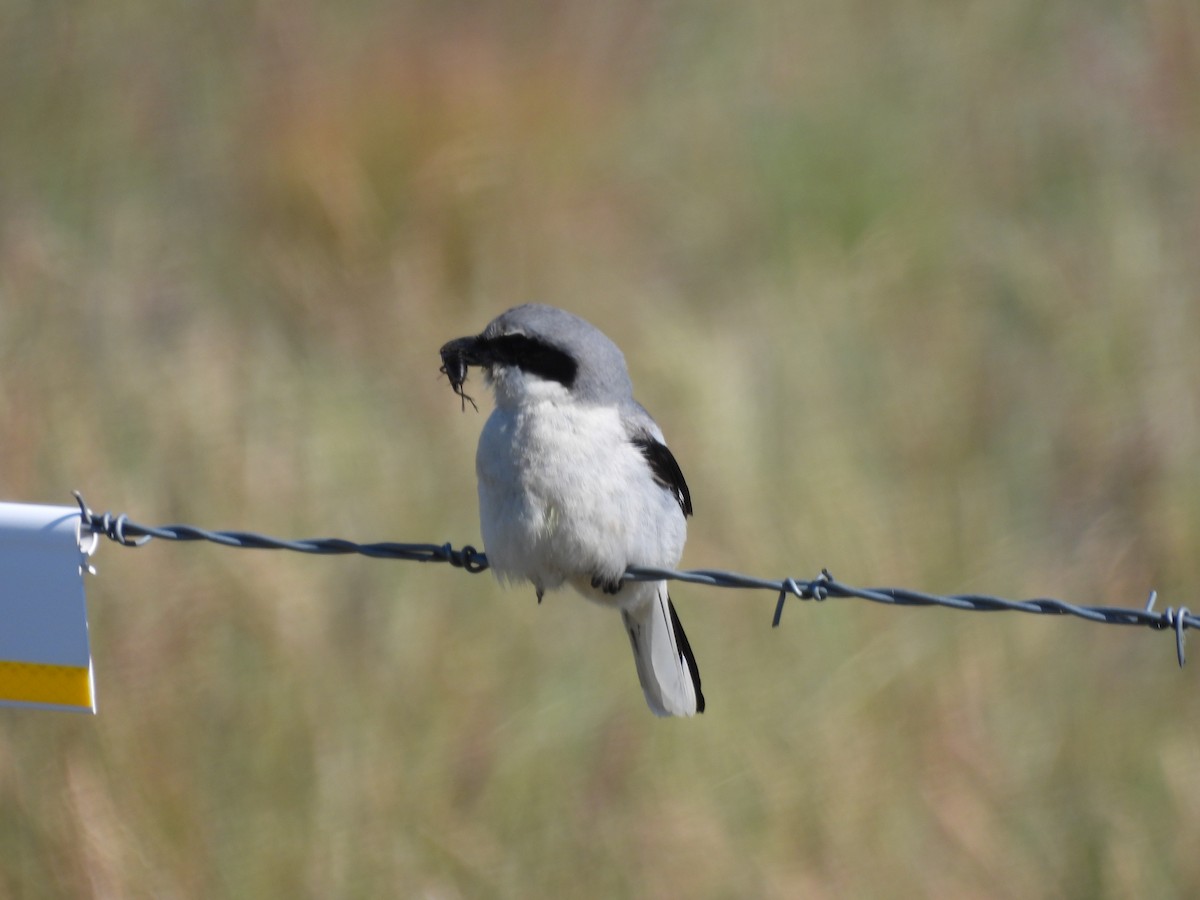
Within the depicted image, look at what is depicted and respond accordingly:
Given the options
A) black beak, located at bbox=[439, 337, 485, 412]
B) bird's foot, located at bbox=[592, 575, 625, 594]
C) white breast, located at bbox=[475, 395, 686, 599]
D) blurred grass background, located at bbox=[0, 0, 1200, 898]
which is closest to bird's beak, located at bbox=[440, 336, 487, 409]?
black beak, located at bbox=[439, 337, 485, 412]

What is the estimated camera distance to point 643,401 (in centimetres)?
623

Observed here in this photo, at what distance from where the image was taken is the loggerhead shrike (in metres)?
3.29

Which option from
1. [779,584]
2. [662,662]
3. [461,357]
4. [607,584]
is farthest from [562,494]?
[662,662]

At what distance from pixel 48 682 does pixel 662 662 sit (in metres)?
1.71

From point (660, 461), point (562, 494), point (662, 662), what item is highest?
point (660, 461)

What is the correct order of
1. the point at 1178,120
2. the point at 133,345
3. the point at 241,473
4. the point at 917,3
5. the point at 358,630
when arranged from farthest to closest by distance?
the point at 917,3 < the point at 1178,120 < the point at 133,345 < the point at 241,473 < the point at 358,630

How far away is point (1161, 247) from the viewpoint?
6.85 metres

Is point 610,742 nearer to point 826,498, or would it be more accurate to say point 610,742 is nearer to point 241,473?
point 826,498

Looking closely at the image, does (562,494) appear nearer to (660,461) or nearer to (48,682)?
(660,461)

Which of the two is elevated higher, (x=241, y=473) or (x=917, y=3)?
(x=917, y=3)

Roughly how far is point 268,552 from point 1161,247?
4.71m

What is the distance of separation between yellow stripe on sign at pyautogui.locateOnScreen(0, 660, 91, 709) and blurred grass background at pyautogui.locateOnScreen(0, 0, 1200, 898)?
1591 millimetres

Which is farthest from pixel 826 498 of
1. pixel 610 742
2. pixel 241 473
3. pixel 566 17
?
pixel 566 17

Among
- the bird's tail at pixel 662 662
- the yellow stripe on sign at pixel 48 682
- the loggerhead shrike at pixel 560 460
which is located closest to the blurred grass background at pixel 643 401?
the bird's tail at pixel 662 662
